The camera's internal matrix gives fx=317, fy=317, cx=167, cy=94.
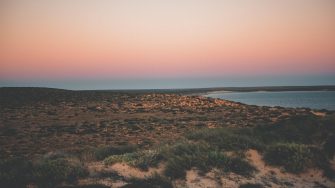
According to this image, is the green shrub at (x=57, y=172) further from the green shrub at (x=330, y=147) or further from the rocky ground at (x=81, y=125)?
the rocky ground at (x=81, y=125)

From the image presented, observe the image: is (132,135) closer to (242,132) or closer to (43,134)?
(43,134)

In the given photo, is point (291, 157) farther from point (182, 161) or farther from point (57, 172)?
point (57, 172)

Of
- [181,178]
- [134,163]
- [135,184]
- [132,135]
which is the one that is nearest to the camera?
[135,184]

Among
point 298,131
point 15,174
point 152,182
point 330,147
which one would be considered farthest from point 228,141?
point 15,174

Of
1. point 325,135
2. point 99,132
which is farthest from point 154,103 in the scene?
point 325,135

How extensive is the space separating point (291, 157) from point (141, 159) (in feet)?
15.9

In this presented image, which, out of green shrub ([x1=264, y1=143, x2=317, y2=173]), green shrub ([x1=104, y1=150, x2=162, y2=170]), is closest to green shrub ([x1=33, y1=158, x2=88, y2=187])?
green shrub ([x1=104, y1=150, x2=162, y2=170])

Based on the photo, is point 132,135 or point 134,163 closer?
point 134,163

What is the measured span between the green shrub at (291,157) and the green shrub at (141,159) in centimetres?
369

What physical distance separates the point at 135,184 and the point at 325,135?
384 inches

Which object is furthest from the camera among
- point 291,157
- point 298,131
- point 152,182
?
point 298,131

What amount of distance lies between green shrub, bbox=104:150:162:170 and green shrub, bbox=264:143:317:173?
12.1 ft

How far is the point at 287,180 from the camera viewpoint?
30.9 feet

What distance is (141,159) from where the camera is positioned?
10086mm
